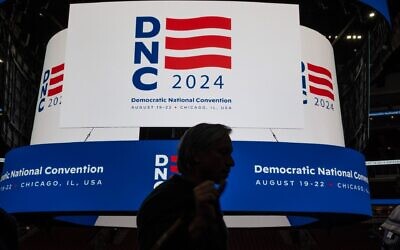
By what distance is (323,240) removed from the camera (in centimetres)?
1426

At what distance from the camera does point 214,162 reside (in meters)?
1.28

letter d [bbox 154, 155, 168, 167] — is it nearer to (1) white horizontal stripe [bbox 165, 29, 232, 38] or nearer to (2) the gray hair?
(1) white horizontal stripe [bbox 165, 29, 232, 38]

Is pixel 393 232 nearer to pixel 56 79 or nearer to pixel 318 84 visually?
pixel 318 84

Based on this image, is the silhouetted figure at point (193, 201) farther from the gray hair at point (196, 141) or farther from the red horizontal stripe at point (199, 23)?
the red horizontal stripe at point (199, 23)

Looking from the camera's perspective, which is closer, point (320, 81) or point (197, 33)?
point (197, 33)

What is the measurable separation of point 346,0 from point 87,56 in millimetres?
3666

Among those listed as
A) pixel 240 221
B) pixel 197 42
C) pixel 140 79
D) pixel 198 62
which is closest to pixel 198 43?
pixel 197 42

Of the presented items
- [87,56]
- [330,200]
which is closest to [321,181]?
[330,200]

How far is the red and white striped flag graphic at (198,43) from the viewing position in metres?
5.22

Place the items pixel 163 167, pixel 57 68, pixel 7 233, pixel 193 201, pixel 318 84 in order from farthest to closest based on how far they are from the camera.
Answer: pixel 57 68, pixel 318 84, pixel 163 167, pixel 7 233, pixel 193 201

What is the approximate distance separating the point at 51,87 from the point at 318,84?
10.2ft

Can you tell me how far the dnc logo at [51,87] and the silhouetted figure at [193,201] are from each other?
4.59m

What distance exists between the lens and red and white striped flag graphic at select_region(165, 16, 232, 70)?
5.22 metres

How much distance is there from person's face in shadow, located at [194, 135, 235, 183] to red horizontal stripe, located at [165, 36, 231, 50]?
4063 mm
